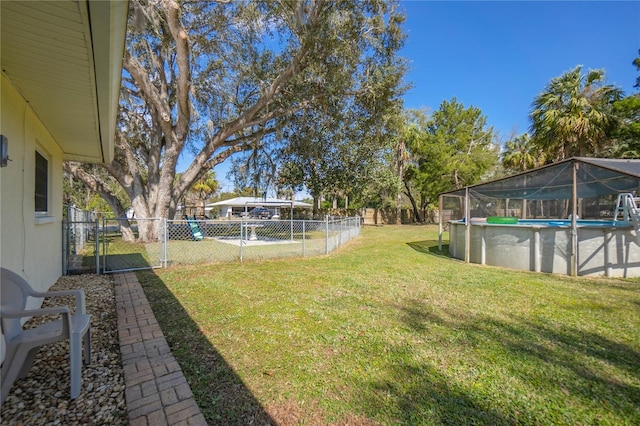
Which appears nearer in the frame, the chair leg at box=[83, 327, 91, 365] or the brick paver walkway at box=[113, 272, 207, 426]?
the brick paver walkway at box=[113, 272, 207, 426]

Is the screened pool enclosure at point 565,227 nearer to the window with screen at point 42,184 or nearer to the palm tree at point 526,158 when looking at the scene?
the window with screen at point 42,184

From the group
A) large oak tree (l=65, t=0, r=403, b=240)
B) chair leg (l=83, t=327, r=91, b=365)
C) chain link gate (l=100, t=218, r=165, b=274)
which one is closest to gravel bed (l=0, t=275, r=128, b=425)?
chair leg (l=83, t=327, r=91, b=365)

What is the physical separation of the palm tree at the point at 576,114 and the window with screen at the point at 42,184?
20.3 meters

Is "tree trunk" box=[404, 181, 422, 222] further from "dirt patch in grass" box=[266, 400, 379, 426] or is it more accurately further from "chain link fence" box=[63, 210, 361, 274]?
"dirt patch in grass" box=[266, 400, 379, 426]

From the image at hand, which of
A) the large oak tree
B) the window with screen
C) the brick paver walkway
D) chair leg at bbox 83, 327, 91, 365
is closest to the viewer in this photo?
the brick paver walkway

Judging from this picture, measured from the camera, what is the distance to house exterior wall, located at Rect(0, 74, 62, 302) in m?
2.99

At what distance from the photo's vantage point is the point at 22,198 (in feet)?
11.7

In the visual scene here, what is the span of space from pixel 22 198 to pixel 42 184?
1.92 metres

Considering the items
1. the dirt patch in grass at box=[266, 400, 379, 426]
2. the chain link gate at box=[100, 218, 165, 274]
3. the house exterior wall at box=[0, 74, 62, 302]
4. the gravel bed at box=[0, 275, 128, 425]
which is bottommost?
the dirt patch in grass at box=[266, 400, 379, 426]

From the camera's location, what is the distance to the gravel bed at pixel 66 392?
6.37 ft

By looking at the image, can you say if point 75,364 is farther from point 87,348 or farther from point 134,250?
point 134,250

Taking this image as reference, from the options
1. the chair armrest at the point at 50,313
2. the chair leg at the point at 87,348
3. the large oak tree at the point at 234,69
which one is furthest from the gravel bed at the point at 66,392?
the large oak tree at the point at 234,69

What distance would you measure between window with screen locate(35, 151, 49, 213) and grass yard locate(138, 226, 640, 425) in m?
2.28

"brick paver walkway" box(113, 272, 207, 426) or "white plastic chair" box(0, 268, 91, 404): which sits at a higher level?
"white plastic chair" box(0, 268, 91, 404)
